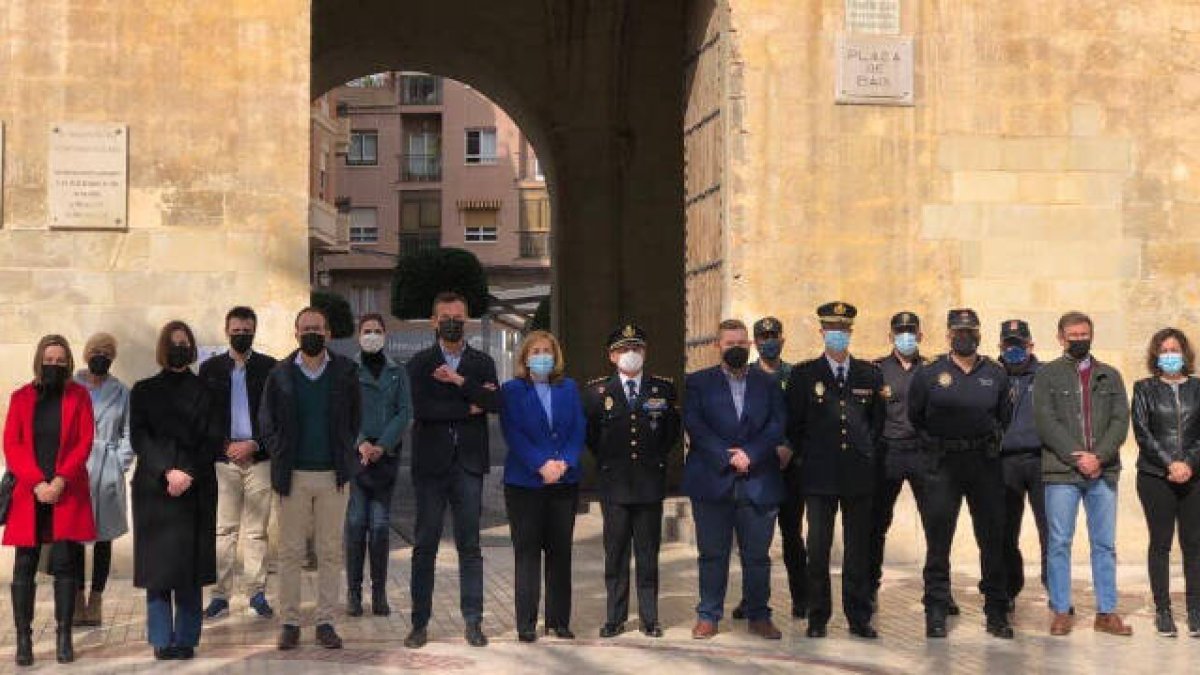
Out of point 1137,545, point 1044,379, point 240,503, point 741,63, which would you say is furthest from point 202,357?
point 1137,545

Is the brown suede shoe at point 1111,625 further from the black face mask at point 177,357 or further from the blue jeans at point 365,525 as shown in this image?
the black face mask at point 177,357

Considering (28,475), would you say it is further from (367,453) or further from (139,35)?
(139,35)

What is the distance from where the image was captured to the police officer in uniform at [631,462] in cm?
970

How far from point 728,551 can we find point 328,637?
7.39 ft

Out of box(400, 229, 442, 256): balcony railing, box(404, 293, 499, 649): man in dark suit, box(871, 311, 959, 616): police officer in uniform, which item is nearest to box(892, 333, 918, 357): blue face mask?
box(871, 311, 959, 616): police officer in uniform

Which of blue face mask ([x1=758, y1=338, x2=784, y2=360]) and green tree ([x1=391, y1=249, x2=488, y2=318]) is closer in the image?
blue face mask ([x1=758, y1=338, x2=784, y2=360])

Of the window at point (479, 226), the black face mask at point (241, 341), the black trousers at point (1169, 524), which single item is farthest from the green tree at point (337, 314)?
the black trousers at point (1169, 524)

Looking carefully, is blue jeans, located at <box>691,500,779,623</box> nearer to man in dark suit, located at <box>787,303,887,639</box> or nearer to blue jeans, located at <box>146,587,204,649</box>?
man in dark suit, located at <box>787,303,887,639</box>

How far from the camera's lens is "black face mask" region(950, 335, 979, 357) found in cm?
989

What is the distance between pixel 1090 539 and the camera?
9977 millimetres

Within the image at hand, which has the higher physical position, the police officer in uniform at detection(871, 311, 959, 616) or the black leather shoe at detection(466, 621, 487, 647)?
the police officer in uniform at detection(871, 311, 959, 616)

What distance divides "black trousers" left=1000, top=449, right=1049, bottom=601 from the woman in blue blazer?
2789 millimetres

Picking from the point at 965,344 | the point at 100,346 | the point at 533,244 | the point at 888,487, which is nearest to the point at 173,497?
the point at 100,346

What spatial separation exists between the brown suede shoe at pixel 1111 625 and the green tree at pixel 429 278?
4512 cm
